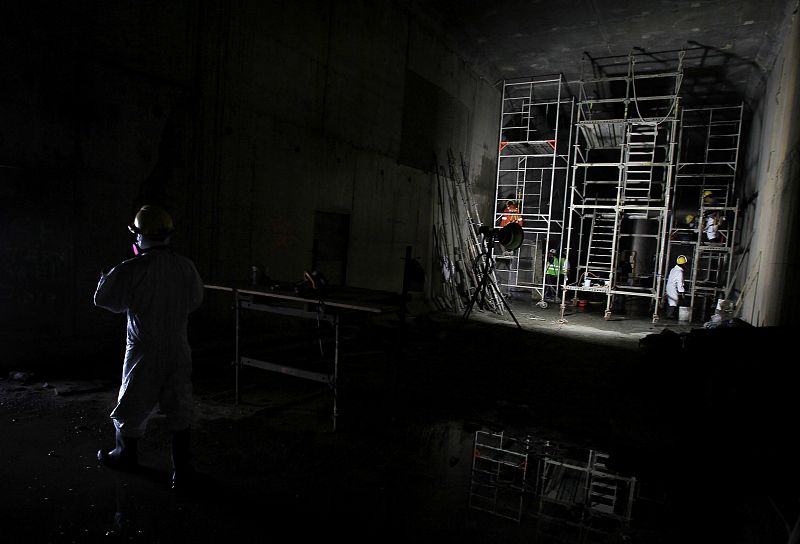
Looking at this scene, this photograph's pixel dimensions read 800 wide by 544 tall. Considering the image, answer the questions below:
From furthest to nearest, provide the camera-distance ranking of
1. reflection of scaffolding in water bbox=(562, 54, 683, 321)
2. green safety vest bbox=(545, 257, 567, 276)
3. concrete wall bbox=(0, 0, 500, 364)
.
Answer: green safety vest bbox=(545, 257, 567, 276), reflection of scaffolding in water bbox=(562, 54, 683, 321), concrete wall bbox=(0, 0, 500, 364)

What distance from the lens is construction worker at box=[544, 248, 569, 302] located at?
14648 millimetres

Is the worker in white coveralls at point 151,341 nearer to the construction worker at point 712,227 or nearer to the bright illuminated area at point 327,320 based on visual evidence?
the bright illuminated area at point 327,320

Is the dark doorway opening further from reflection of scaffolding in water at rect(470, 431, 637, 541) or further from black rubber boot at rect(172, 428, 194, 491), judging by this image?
black rubber boot at rect(172, 428, 194, 491)

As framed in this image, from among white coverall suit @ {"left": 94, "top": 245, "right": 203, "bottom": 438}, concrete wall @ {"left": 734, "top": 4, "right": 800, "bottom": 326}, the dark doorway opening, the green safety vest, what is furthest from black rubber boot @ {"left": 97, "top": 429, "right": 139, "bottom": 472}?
the green safety vest

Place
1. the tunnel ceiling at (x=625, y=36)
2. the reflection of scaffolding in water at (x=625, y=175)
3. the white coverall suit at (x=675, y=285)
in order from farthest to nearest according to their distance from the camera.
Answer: the white coverall suit at (x=675, y=285)
the reflection of scaffolding in water at (x=625, y=175)
the tunnel ceiling at (x=625, y=36)

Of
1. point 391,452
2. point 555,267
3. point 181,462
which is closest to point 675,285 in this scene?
point 555,267

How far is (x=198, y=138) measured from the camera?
248 inches

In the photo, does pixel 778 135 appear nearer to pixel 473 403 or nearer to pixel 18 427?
pixel 473 403

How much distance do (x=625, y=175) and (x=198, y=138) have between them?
10.5 metres

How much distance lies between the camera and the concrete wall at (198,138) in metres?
4.87

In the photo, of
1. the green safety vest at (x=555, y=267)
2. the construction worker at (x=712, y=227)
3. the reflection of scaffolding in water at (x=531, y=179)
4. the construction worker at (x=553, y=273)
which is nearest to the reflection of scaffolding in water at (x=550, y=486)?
the construction worker at (x=553, y=273)

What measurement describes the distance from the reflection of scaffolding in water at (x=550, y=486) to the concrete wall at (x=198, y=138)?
473cm

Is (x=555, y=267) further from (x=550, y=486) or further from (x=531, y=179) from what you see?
(x=550, y=486)

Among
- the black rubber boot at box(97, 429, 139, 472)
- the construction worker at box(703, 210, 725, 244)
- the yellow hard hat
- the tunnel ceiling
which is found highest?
the tunnel ceiling
